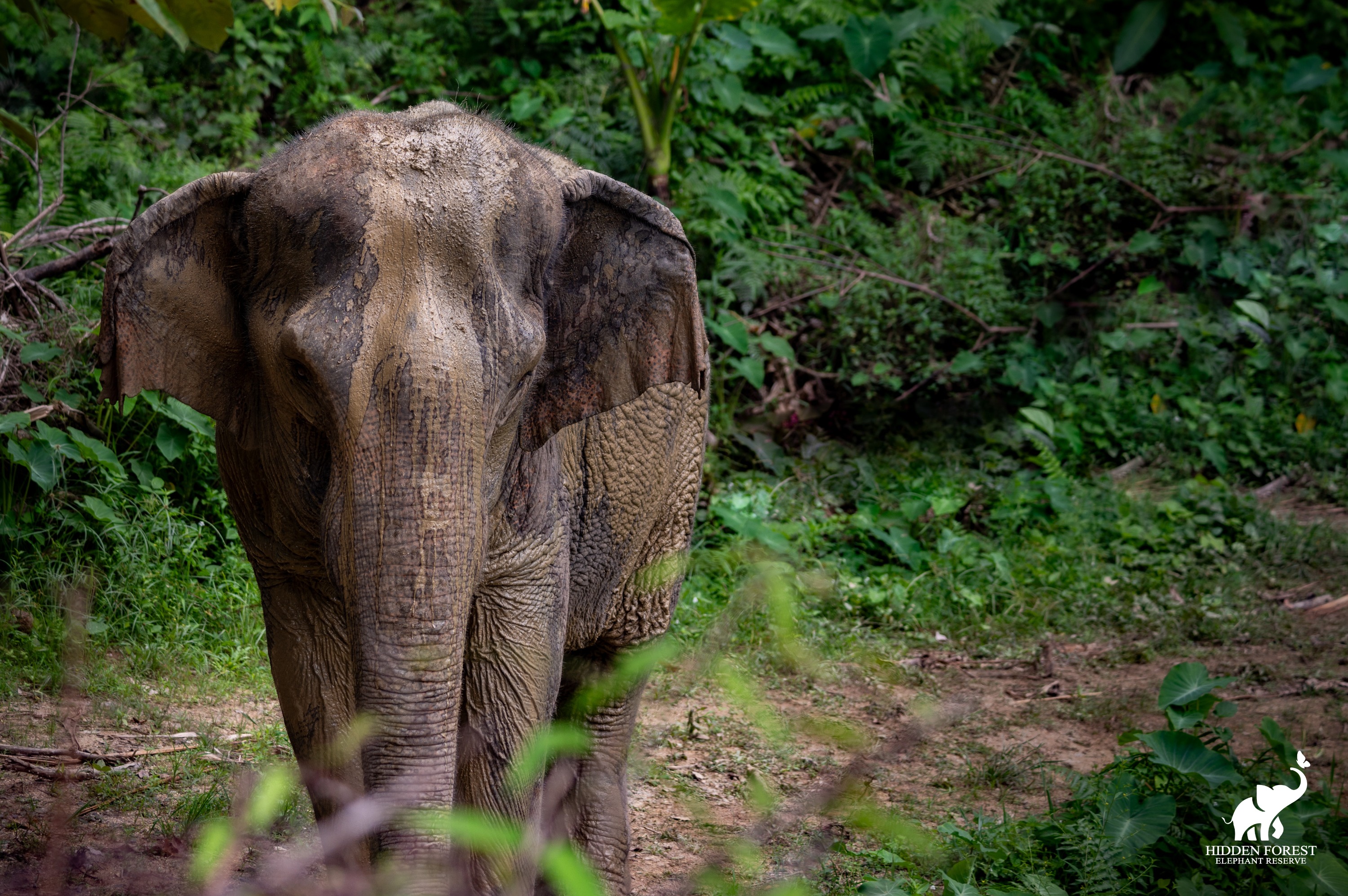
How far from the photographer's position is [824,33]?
8734 millimetres

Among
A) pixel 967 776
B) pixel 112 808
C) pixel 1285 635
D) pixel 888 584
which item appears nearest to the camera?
pixel 112 808

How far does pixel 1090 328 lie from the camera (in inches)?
317

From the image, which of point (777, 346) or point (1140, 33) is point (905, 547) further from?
point (1140, 33)

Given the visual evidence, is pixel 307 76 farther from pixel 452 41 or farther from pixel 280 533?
pixel 280 533

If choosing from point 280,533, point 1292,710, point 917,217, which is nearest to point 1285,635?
point 1292,710

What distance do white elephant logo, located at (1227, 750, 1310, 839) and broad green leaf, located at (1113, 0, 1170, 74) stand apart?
7.50 m

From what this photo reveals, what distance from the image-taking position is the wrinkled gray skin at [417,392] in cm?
218

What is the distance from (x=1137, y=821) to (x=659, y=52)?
18.9 feet

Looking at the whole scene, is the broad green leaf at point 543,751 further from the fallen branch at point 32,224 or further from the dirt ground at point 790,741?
the fallen branch at point 32,224

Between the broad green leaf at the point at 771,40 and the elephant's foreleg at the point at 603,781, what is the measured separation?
5.49m

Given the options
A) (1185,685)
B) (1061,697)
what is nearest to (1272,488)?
(1061,697)

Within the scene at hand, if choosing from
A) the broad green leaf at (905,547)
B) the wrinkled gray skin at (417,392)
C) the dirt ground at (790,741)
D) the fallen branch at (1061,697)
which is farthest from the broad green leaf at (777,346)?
the wrinkled gray skin at (417,392)

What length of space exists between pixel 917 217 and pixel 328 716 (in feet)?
21.1

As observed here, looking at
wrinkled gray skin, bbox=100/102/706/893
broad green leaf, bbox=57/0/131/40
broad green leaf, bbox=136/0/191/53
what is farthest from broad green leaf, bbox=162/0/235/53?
wrinkled gray skin, bbox=100/102/706/893
